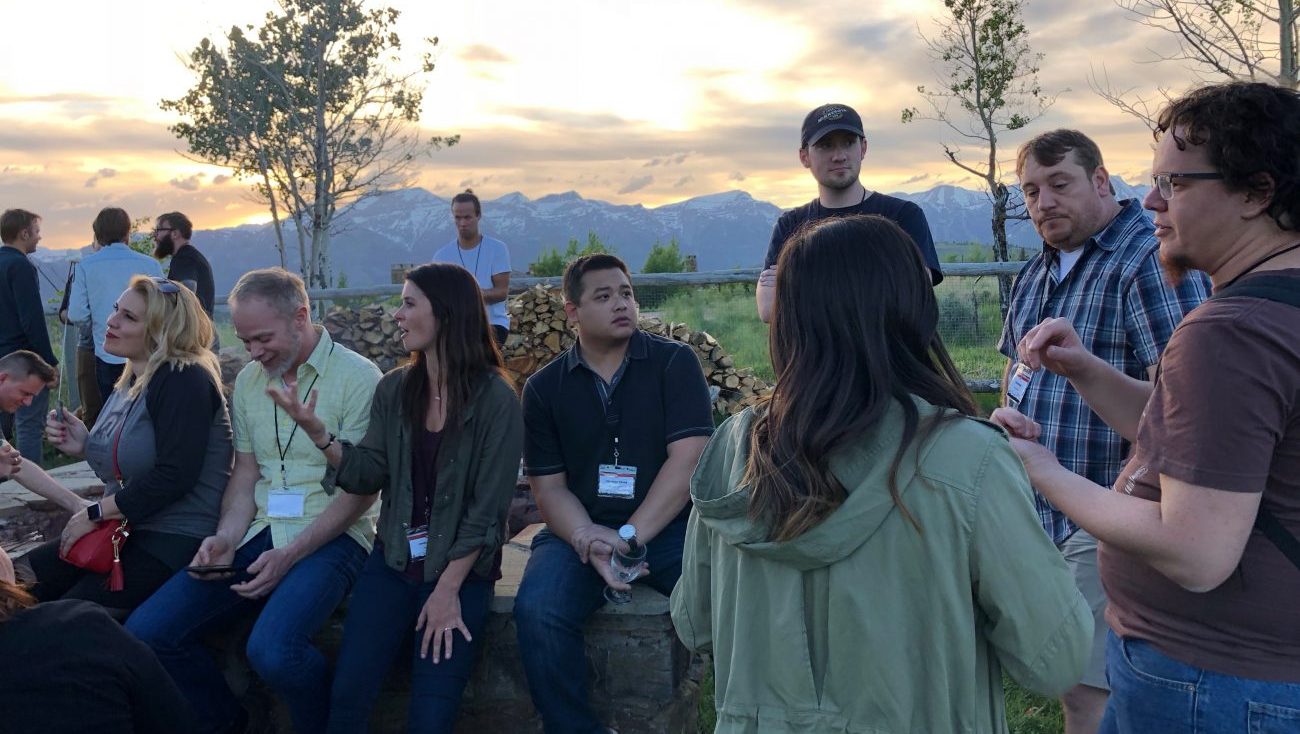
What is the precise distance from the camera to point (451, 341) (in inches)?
134

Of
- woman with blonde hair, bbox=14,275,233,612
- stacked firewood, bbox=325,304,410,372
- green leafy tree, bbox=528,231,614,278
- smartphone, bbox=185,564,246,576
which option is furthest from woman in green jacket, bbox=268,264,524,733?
green leafy tree, bbox=528,231,614,278

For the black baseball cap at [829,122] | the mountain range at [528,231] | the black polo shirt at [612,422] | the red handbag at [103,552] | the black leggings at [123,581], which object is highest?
the mountain range at [528,231]

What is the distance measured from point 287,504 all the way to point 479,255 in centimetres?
377

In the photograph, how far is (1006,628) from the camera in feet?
5.16

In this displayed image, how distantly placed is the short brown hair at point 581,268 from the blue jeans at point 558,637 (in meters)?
1.00

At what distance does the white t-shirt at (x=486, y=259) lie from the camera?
7.05 metres

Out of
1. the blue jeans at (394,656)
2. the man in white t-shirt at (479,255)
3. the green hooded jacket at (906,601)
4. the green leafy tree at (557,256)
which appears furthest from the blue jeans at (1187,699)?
the green leafy tree at (557,256)

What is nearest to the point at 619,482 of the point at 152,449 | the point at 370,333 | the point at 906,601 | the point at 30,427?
the point at 152,449

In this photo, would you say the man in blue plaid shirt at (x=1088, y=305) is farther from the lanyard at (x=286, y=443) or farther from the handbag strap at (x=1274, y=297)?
the lanyard at (x=286, y=443)

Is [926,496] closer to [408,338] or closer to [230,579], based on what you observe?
[408,338]

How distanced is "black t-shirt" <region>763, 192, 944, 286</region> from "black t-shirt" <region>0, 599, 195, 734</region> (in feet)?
8.62

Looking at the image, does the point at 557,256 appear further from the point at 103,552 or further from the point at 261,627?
the point at 261,627

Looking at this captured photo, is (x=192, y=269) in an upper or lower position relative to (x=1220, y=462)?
upper

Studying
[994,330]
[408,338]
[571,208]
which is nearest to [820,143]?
[408,338]
